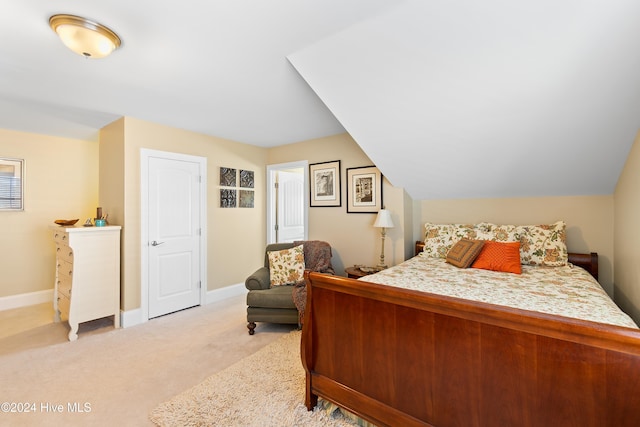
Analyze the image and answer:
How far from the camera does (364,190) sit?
11.8 feet

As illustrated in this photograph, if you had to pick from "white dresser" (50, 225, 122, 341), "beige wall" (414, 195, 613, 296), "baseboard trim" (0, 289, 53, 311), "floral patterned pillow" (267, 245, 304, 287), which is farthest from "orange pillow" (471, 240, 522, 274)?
"baseboard trim" (0, 289, 53, 311)

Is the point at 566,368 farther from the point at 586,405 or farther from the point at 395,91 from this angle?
the point at 395,91

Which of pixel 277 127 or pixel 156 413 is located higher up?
pixel 277 127

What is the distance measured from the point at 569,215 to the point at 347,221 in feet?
7.72

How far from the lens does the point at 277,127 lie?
3500 mm

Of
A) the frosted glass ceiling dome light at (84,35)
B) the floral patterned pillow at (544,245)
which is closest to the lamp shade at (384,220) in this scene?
the floral patterned pillow at (544,245)

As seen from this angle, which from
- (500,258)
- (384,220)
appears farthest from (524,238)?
(384,220)

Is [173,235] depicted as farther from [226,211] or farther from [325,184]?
[325,184]

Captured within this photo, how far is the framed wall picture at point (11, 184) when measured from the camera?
141 inches

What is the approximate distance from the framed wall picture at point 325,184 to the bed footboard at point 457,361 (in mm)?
2207

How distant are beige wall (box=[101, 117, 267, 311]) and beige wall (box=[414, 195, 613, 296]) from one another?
2926mm

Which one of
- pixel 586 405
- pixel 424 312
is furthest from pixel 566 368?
pixel 424 312

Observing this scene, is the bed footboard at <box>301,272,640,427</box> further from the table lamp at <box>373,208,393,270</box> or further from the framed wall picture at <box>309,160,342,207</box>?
the framed wall picture at <box>309,160,342,207</box>

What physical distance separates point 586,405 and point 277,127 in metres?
3.43
